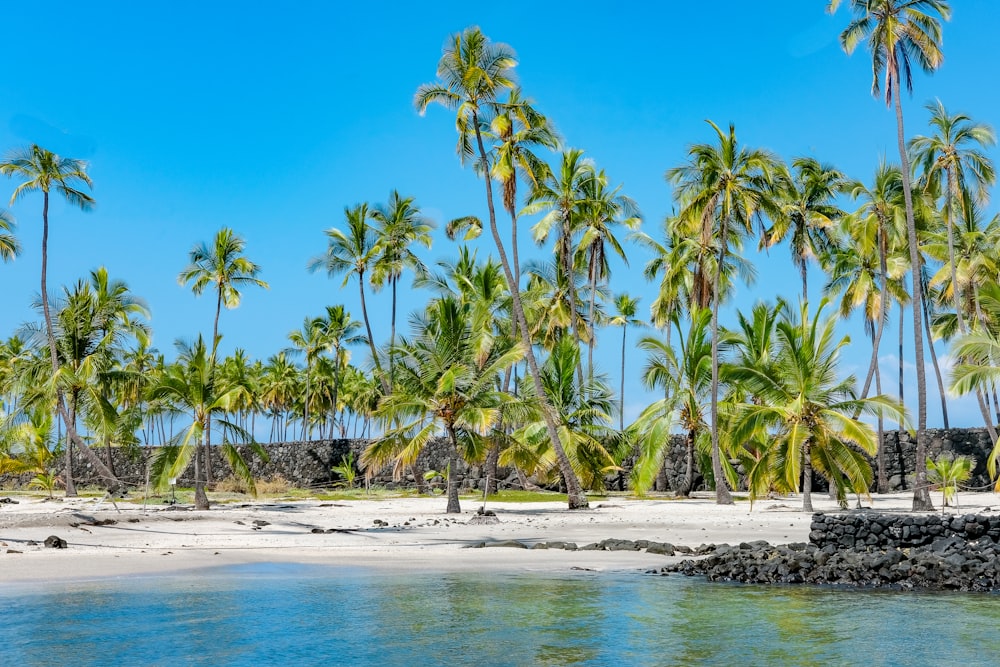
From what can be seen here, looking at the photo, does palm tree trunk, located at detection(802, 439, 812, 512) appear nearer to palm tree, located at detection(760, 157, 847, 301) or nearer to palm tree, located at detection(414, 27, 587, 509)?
palm tree, located at detection(414, 27, 587, 509)

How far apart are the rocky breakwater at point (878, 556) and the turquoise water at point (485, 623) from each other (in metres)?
0.61

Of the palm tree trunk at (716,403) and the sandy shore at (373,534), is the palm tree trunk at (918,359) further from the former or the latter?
the palm tree trunk at (716,403)

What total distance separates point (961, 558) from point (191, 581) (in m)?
11.0

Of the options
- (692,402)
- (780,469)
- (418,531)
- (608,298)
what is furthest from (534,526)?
(608,298)

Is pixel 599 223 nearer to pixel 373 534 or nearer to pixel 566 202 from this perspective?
pixel 566 202

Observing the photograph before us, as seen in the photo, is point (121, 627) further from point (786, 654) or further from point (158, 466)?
point (158, 466)

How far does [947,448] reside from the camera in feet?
98.1

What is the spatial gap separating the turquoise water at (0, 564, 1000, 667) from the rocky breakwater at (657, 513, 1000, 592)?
24.0 inches

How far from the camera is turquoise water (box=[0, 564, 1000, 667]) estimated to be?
8.46m

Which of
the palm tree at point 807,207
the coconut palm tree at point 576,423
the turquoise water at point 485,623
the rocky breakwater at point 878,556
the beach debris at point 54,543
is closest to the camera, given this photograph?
the turquoise water at point 485,623

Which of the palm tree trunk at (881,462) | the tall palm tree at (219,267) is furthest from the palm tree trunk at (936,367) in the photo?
the tall palm tree at (219,267)

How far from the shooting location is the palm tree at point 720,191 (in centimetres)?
2405

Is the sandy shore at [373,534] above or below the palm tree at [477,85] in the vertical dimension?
below

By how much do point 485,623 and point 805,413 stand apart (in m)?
13.4
